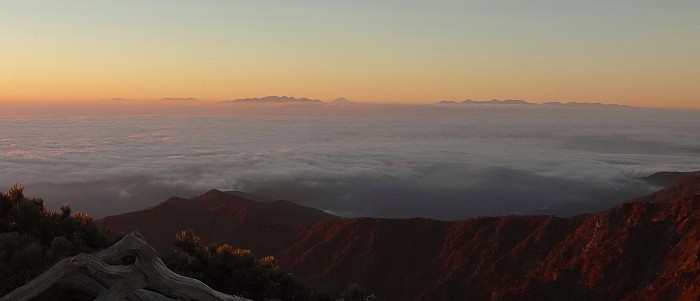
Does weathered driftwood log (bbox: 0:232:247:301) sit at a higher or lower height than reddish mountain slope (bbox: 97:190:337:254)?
higher

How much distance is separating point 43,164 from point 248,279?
609 feet

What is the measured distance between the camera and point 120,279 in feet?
24.3

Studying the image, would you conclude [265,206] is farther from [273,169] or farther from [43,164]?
[43,164]

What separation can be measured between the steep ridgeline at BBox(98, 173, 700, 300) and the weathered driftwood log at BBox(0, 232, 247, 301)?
38.4 m

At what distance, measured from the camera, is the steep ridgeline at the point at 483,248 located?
5172cm

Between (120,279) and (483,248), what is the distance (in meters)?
72.3

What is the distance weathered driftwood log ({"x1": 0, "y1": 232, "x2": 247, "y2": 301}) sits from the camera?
23.7ft

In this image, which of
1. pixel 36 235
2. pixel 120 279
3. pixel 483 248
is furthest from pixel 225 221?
pixel 120 279

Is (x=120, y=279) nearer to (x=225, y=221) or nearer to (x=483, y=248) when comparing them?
(x=483, y=248)

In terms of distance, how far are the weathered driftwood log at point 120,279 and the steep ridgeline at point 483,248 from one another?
38.4m

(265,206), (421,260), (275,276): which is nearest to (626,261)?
(421,260)

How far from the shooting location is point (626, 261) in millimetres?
53906

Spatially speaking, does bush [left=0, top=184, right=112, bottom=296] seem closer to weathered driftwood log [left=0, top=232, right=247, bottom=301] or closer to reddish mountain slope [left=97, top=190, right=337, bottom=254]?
weathered driftwood log [left=0, top=232, right=247, bottom=301]

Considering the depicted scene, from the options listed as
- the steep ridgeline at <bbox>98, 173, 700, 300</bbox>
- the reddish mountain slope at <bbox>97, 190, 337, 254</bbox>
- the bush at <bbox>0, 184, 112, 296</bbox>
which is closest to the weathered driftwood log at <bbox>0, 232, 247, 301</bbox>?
the bush at <bbox>0, 184, 112, 296</bbox>
